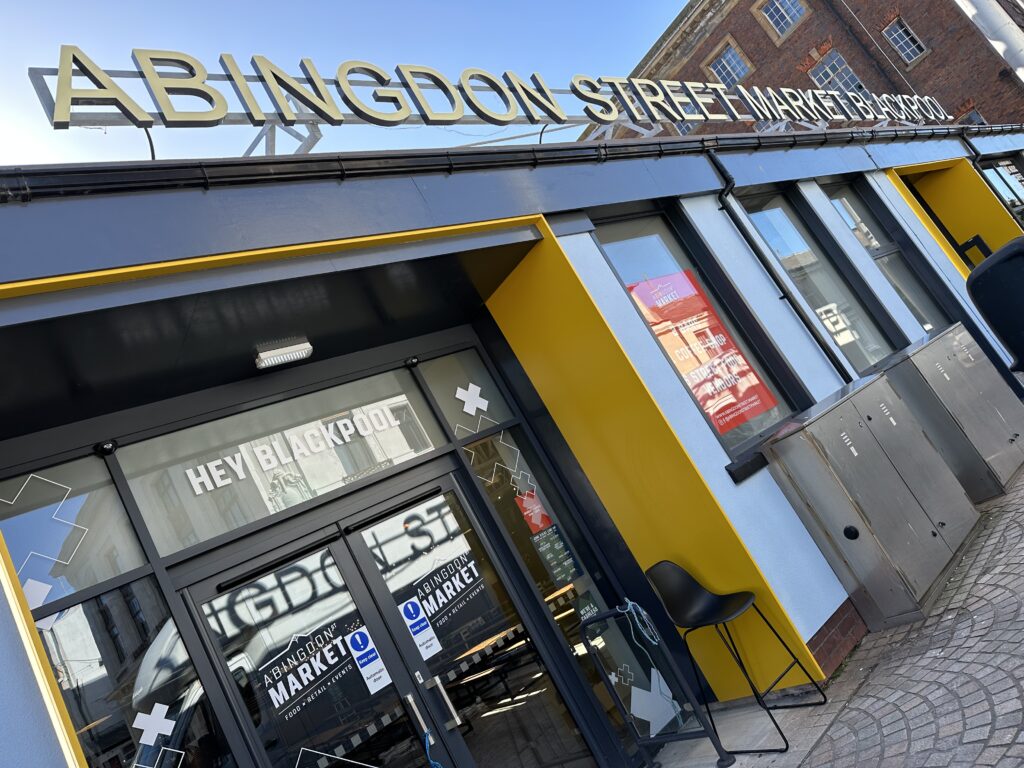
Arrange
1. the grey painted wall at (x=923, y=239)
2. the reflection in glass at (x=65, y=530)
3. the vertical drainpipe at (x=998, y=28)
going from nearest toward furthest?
the reflection in glass at (x=65, y=530), the grey painted wall at (x=923, y=239), the vertical drainpipe at (x=998, y=28)

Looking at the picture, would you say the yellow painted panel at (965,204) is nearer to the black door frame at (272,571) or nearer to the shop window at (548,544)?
the shop window at (548,544)

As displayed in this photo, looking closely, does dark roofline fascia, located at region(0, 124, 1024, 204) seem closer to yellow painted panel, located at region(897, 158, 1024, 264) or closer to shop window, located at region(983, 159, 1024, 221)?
yellow painted panel, located at region(897, 158, 1024, 264)

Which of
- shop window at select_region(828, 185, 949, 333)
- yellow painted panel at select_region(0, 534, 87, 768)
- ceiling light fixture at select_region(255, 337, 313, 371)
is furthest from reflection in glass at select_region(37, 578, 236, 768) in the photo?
shop window at select_region(828, 185, 949, 333)

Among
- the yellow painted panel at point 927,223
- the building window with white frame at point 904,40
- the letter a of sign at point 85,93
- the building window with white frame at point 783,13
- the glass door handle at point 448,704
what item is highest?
the building window with white frame at point 783,13

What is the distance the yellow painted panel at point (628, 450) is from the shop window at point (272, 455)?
1028mm

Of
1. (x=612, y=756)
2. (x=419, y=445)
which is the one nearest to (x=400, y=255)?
(x=419, y=445)

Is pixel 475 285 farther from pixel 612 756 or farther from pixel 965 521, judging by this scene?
pixel 965 521

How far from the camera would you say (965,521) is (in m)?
6.14

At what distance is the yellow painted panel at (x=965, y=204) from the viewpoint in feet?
40.8

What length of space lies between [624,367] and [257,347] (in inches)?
98.0

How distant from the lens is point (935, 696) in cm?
395

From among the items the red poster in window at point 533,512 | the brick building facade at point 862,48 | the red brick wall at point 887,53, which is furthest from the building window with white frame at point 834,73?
the red poster in window at point 533,512

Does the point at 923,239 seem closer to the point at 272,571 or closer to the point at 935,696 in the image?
the point at 935,696

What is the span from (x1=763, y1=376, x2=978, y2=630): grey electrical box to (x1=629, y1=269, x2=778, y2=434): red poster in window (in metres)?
0.59
